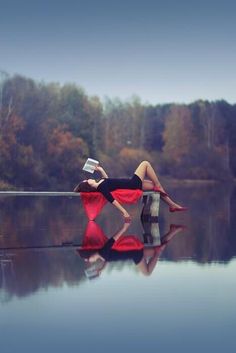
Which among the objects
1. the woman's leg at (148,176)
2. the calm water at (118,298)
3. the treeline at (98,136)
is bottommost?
the calm water at (118,298)

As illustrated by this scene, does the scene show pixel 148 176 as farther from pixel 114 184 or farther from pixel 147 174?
pixel 114 184

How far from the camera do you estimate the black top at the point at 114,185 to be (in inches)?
259

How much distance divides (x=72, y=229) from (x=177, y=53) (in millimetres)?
12559

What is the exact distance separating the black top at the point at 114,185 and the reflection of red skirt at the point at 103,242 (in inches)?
27.3

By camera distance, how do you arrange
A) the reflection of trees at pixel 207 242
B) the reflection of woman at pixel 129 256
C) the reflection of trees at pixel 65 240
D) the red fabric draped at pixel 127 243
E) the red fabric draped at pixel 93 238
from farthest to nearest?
1. the red fabric draped at pixel 93 238
2. the red fabric draped at pixel 127 243
3. the reflection of trees at pixel 207 242
4. the reflection of woman at pixel 129 256
5. the reflection of trees at pixel 65 240

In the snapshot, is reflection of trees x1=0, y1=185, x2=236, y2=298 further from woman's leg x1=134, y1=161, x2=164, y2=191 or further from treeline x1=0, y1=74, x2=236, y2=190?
treeline x1=0, y1=74, x2=236, y2=190

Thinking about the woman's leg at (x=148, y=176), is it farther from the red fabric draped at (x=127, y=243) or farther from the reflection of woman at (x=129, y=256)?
the reflection of woman at (x=129, y=256)

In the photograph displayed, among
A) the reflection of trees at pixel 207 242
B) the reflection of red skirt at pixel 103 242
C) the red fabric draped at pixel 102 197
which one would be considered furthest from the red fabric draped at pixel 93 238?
the reflection of trees at pixel 207 242

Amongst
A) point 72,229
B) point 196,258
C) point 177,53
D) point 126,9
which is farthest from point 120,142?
point 196,258

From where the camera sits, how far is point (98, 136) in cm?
2105

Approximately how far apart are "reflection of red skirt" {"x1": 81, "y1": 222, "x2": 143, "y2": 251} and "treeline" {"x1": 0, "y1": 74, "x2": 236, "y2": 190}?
1094cm

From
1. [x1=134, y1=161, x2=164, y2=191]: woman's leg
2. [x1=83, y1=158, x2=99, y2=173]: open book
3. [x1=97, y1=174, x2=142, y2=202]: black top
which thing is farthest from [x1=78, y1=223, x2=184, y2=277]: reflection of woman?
[x1=134, y1=161, x2=164, y2=191]: woman's leg

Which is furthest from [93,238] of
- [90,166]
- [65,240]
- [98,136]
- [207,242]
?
[98,136]

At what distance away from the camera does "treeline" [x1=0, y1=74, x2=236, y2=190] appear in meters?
18.5
